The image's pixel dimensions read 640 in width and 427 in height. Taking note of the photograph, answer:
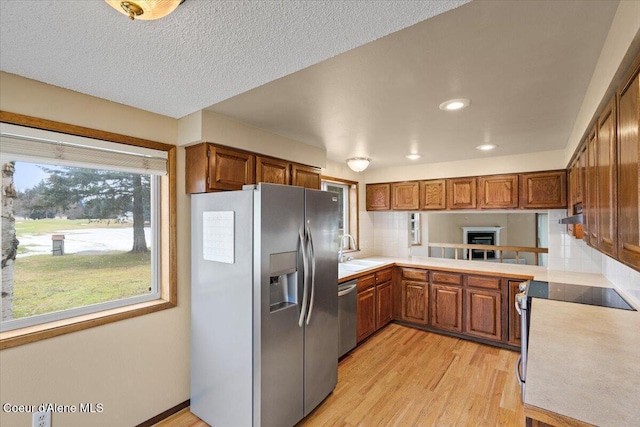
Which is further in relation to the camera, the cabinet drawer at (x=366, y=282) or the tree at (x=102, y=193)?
the cabinet drawer at (x=366, y=282)

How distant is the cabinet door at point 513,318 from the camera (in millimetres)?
3293

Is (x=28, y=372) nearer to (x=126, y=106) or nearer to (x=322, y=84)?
(x=126, y=106)

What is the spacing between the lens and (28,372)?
1.66 metres

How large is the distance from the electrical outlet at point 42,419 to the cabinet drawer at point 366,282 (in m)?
2.61

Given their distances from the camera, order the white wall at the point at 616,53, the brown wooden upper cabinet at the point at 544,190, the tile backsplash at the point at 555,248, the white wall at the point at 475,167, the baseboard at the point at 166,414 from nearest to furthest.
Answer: the white wall at the point at 616,53 → the baseboard at the point at 166,414 → the tile backsplash at the point at 555,248 → the brown wooden upper cabinet at the point at 544,190 → the white wall at the point at 475,167

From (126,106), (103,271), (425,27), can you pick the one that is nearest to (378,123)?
(425,27)

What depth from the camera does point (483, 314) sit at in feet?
11.5

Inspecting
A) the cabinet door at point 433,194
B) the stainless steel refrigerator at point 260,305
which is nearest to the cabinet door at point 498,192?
the cabinet door at point 433,194

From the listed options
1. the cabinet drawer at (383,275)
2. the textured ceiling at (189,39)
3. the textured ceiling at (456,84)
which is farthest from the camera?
the cabinet drawer at (383,275)

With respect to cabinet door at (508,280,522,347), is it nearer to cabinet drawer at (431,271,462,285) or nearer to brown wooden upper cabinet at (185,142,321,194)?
cabinet drawer at (431,271,462,285)

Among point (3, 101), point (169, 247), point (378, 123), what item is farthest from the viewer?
point (378, 123)

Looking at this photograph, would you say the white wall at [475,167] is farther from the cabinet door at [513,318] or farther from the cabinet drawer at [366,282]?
the cabinet drawer at [366,282]

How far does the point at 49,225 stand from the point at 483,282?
13.1 feet

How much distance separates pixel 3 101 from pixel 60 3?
0.95 m
